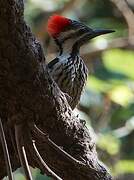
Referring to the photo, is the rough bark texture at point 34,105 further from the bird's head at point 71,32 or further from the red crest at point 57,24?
the bird's head at point 71,32

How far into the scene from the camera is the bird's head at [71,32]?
3490 mm

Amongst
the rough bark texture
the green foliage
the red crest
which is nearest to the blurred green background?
the green foliage

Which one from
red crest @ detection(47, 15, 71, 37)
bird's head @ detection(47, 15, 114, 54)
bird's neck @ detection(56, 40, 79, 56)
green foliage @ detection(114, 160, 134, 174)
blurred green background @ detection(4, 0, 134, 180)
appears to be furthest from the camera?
blurred green background @ detection(4, 0, 134, 180)

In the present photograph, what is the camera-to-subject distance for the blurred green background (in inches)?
171

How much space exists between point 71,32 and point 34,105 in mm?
1304

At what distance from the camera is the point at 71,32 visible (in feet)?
11.9

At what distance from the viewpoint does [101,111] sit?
17.0 feet

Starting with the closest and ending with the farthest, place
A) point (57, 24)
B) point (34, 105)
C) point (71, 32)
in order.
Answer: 1. point (34, 105)
2. point (57, 24)
3. point (71, 32)

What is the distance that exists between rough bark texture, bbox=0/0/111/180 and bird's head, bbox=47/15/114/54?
900mm

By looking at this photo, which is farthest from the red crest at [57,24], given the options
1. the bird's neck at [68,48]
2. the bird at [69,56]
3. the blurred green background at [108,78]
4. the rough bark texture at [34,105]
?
the rough bark texture at [34,105]

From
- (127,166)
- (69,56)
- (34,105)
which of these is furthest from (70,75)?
(34,105)

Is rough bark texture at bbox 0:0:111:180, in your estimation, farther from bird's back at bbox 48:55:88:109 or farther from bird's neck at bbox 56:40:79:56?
bird's neck at bbox 56:40:79:56

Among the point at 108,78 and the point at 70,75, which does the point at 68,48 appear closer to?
the point at 70,75

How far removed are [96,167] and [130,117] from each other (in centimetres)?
168
